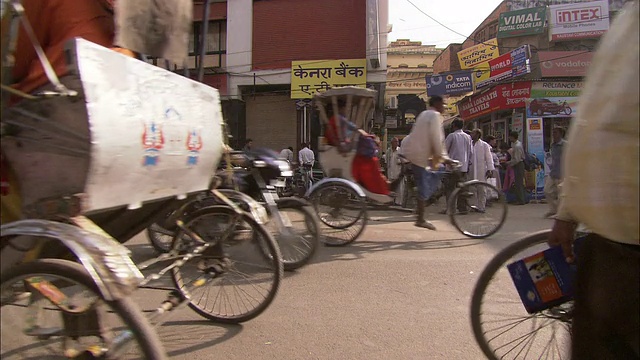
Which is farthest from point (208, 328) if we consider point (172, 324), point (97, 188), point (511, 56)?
point (511, 56)

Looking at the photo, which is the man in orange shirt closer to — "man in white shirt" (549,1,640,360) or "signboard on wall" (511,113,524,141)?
"man in white shirt" (549,1,640,360)

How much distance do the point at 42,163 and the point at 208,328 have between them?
1604 millimetres

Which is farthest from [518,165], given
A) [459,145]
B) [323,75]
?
[323,75]

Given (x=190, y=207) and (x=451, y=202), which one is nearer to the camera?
(x=190, y=207)

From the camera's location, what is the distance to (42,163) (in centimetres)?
174

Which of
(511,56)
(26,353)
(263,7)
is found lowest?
(26,353)

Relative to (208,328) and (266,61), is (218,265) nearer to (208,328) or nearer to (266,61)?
(208,328)

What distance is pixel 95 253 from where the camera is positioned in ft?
5.18

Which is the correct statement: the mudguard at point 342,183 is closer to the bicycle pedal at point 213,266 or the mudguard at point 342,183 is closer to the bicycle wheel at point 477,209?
the bicycle wheel at point 477,209

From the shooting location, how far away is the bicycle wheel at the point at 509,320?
6.64 ft

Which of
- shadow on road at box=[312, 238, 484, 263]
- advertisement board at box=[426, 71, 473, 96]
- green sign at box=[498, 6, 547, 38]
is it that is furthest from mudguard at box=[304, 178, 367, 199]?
green sign at box=[498, 6, 547, 38]

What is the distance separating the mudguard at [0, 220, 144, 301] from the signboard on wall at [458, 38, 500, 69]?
16.8m

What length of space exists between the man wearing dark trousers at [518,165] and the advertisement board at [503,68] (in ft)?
14.4

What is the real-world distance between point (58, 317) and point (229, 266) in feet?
4.28
